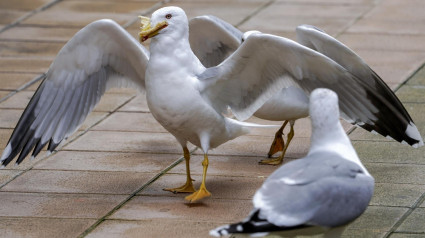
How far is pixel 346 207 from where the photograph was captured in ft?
16.2

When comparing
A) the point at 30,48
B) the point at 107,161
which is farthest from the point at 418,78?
the point at 30,48

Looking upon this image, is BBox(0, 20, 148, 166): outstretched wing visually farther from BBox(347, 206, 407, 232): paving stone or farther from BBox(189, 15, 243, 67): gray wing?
BBox(347, 206, 407, 232): paving stone

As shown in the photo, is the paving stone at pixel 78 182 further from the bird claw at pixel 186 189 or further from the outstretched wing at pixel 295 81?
the outstretched wing at pixel 295 81

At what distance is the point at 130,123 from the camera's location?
841 centimetres

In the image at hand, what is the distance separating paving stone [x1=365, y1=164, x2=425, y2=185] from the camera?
269 inches

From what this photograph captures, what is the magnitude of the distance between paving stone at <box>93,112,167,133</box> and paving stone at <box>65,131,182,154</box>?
0.11 meters

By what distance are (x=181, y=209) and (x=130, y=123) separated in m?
2.04

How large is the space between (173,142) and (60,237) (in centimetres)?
209

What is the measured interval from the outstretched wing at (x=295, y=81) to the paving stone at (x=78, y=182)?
861 mm

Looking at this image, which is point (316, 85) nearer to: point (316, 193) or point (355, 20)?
point (316, 193)

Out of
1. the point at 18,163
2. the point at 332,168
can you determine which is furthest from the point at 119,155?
the point at 332,168

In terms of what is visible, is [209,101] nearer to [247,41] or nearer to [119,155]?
[247,41]

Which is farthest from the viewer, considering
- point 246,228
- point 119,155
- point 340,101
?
point 119,155

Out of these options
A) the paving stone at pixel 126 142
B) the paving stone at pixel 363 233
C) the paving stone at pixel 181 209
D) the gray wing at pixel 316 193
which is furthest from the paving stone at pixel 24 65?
the gray wing at pixel 316 193
